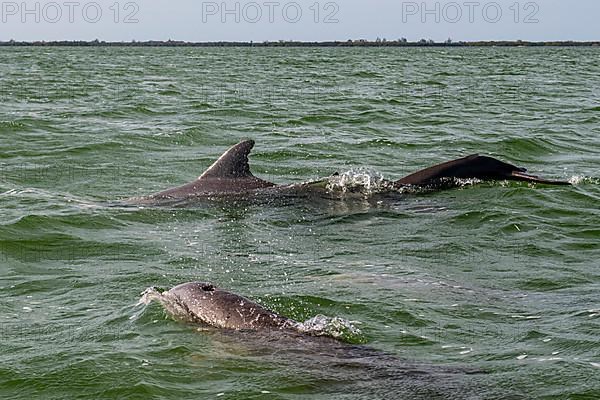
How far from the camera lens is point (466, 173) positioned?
13.4 metres

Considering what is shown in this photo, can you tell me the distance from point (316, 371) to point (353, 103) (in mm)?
22508

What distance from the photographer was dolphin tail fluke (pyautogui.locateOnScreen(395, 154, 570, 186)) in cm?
1318

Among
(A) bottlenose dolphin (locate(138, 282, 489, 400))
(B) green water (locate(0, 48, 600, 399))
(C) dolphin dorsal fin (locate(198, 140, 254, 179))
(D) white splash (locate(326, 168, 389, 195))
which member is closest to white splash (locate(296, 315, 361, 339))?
(A) bottlenose dolphin (locate(138, 282, 489, 400))

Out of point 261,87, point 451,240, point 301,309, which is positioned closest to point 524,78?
point 261,87

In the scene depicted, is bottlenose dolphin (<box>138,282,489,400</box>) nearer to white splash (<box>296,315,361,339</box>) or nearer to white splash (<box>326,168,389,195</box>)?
Answer: white splash (<box>296,315,361,339</box>)

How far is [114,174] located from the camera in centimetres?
1547

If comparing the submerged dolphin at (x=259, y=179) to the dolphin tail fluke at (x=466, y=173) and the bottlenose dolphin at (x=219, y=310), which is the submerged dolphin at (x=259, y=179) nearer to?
the dolphin tail fluke at (x=466, y=173)

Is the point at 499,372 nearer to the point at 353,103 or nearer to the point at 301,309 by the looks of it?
the point at 301,309

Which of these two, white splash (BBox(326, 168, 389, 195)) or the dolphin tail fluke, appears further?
the dolphin tail fluke

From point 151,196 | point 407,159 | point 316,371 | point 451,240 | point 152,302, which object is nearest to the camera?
point 316,371

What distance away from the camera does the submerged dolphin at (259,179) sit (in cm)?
1250

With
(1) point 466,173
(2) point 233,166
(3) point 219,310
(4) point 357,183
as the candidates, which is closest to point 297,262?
(3) point 219,310

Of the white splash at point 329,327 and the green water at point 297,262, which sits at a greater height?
the white splash at point 329,327

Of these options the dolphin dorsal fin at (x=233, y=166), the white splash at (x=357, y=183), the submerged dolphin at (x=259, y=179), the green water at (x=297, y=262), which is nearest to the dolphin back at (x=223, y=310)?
the green water at (x=297, y=262)
